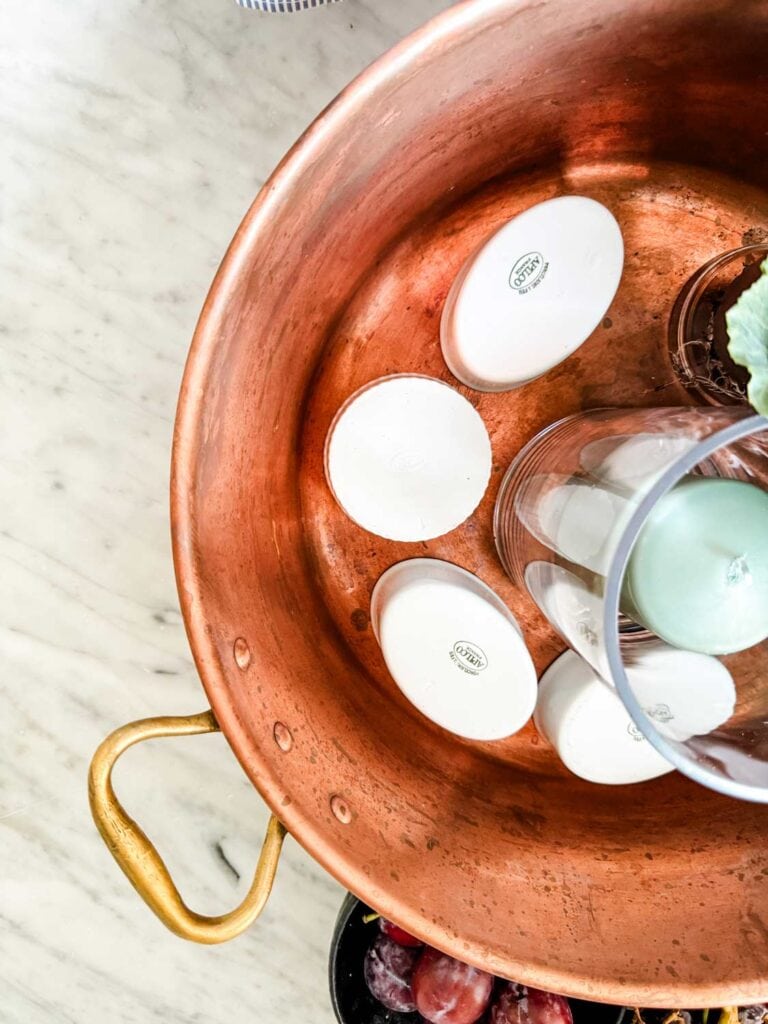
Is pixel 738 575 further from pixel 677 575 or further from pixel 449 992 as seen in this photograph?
pixel 449 992

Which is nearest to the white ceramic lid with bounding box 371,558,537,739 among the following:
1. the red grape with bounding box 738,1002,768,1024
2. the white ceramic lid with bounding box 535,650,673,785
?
the white ceramic lid with bounding box 535,650,673,785

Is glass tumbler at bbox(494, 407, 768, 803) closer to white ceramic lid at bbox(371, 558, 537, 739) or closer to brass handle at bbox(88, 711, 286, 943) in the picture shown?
white ceramic lid at bbox(371, 558, 537, 739)

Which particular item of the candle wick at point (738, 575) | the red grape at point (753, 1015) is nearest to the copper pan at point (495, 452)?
the red grape at point (753, 1015)

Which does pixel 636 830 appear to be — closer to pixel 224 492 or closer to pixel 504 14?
pixel 224 492

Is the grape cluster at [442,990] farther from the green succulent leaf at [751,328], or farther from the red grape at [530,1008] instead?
the green succulent leaf at [751,328]

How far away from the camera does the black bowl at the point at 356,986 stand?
59 cm

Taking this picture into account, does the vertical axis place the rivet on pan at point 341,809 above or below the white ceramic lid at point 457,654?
below

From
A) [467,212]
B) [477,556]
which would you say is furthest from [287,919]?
[467,212]

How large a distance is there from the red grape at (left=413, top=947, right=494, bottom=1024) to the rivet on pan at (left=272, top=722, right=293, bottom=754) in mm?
195

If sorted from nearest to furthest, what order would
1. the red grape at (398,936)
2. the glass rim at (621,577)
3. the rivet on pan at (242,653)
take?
the glass rim at (621,577), the rivet on pan at (242,653), the red grape at (398,936)

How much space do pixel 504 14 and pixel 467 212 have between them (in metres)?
0.16

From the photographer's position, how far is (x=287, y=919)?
695 mm

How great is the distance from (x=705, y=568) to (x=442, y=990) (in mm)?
351

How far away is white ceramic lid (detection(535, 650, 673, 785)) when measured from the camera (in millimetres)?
558
